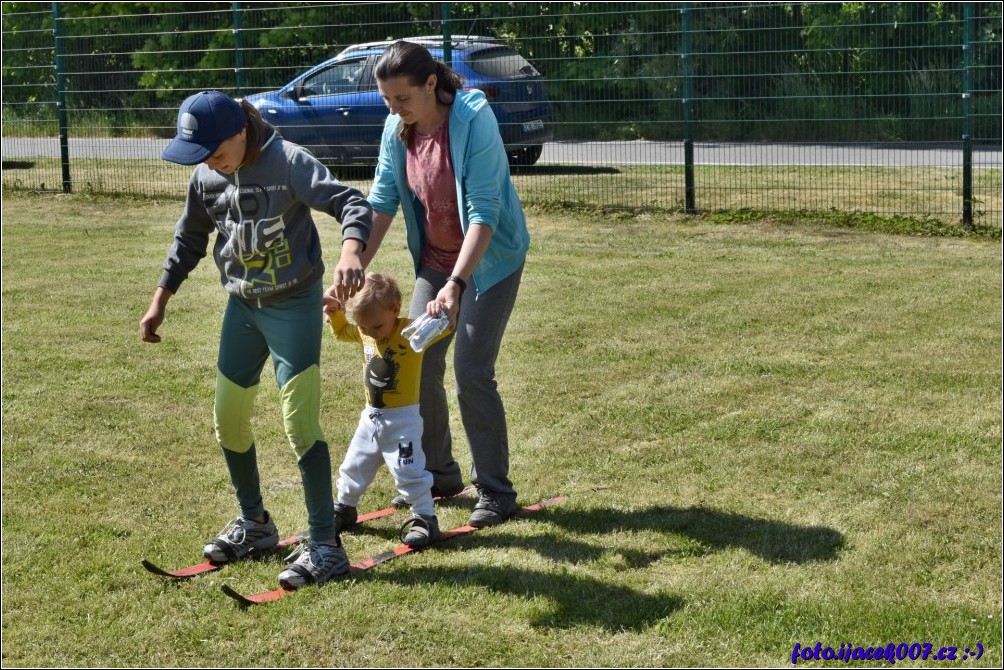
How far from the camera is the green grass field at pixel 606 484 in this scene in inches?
174

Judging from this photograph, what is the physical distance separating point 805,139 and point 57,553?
32.6ft

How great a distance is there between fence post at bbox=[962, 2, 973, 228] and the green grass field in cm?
182

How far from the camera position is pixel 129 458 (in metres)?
6.35

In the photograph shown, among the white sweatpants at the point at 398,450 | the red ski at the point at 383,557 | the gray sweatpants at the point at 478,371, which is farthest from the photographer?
the gray sweatpants at the point at 478,371

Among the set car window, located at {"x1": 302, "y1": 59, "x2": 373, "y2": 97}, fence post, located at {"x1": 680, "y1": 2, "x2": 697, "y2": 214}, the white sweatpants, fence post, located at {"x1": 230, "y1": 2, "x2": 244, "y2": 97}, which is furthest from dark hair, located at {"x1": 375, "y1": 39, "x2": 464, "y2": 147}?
fence post, located at {"x1": 230, "y1": 2, "x2": 244, "y2": 97}

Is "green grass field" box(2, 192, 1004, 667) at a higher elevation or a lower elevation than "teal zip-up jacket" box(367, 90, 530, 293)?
lower

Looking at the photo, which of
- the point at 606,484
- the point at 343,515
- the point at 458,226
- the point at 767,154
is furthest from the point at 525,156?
the point at 343,515

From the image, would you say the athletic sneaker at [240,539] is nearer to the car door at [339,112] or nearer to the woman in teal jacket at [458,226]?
the woman in teal jacket at [458,226]

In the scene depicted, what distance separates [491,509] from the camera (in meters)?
5.52

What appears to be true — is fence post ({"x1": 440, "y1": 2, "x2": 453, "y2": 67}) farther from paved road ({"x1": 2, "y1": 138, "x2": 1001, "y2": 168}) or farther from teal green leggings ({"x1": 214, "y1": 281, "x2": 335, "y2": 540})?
teal green leggings ({"x1": 214, "y1": 281, "x2": 335, "y2": 540})

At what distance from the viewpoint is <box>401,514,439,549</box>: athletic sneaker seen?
5180 millimetres

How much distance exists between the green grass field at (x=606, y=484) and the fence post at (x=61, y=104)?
566 centimetres

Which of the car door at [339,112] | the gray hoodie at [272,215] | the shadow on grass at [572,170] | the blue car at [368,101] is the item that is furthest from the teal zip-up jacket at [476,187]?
the car door at [339,112]

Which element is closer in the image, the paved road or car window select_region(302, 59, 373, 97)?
the paved road
